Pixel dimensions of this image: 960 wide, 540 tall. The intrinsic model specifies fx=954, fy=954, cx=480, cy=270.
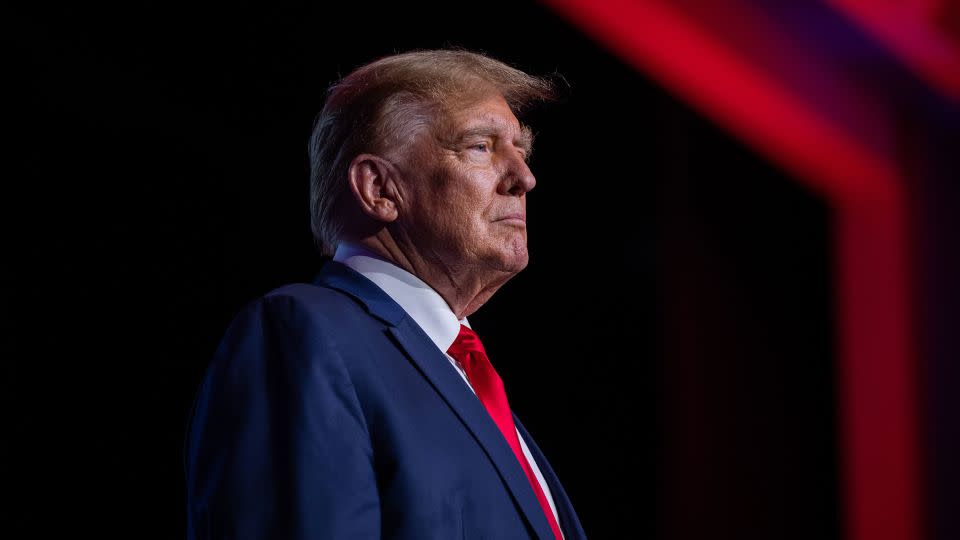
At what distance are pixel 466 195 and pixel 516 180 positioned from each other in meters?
0.09

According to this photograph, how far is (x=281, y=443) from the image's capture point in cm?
99

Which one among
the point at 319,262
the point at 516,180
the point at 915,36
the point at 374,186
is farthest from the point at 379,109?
the point at 915,36

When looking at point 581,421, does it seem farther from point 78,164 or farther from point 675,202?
point 78,164

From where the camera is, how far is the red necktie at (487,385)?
4.08 ft

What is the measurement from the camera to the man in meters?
0.99

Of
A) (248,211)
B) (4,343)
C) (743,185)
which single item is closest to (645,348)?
(743,185)

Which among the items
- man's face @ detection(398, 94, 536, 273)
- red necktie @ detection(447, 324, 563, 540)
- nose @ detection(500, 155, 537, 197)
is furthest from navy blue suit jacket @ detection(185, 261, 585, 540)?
nose @ detection(500, 155, 537, 197)

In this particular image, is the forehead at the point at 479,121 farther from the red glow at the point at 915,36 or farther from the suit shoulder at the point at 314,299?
the red glow at the point at 915,36

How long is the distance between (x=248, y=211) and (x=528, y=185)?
34.3 inches

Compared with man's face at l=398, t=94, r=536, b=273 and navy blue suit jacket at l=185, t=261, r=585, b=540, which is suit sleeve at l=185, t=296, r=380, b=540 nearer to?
navy blue suit jacket at l=185, t=261, r=585, b=540

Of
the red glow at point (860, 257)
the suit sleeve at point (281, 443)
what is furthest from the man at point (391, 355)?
the red glow at point (860, 257)

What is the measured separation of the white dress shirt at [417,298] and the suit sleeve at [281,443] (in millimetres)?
224

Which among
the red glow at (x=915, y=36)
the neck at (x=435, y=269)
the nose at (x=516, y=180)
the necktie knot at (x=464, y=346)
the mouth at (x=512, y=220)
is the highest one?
the red glow at (x=915, y=36)

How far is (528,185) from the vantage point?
140 cm
